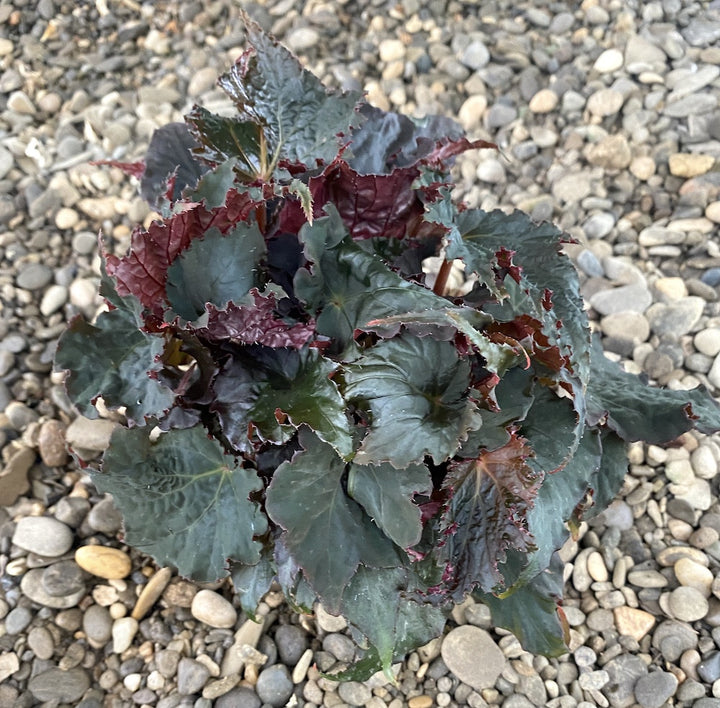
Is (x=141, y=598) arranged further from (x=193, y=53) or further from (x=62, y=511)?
(x=193, y=53)

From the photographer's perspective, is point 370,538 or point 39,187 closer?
point 370,538

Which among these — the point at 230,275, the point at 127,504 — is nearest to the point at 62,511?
the point at 127,504

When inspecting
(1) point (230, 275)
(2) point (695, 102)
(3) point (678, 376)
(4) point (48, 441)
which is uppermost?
(1) point (230, 275)

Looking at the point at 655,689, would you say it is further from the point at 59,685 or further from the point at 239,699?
the point at 59,685

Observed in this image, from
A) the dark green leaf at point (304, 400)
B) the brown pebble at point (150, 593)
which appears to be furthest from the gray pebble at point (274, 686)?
the dark green leaf at point (304, 400)

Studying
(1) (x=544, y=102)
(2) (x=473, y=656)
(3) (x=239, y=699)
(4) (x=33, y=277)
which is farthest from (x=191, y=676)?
(1) (x=544, y=102)

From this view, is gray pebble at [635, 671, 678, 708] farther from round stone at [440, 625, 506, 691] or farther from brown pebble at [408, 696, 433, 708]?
brown pebble at [408, 696, 433, 708]
